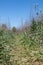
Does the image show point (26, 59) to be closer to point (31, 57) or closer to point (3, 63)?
point (31, 57)

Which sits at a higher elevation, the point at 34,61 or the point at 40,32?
the point at 40,32

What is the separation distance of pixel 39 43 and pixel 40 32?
2.99 feet

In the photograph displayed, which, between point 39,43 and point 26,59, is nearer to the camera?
point 26,59

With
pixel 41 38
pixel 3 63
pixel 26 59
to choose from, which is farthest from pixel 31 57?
pixel 41 38

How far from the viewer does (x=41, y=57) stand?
583 centimetres

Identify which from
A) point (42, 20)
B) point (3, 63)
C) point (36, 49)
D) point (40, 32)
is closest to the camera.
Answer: point (3, 63)

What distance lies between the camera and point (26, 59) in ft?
19.4

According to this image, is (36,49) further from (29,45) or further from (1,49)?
(1,49)

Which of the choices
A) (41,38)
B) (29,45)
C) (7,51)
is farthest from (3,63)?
(41,38)

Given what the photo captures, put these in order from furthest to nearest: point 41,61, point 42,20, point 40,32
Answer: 1. point 42,20
2. point 40,32
3. point 41,61

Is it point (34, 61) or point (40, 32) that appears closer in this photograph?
point (34, 61)

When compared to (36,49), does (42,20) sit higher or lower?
higher

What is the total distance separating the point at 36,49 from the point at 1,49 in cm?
129

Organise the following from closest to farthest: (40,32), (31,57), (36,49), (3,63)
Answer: (3,63)
(31,57)
(36,49)
(40,32)
